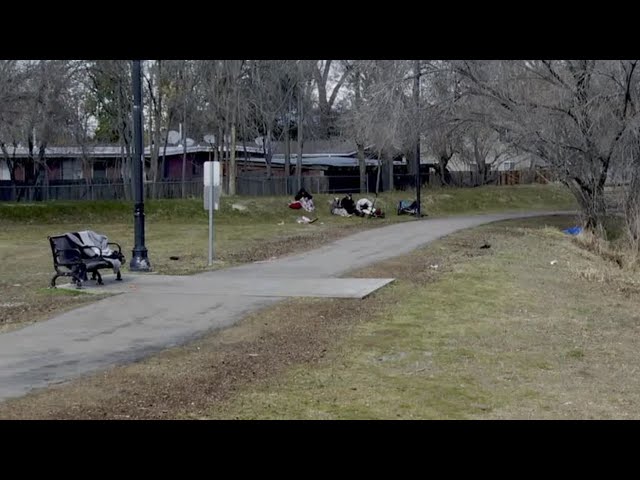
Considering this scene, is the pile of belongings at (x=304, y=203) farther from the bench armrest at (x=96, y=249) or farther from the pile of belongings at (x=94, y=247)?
the bench armrest at (x=96, y=249)

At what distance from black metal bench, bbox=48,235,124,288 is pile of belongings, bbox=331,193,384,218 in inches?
892

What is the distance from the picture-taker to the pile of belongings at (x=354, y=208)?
38.2 m

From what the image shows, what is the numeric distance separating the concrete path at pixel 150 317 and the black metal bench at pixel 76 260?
2.17 ft

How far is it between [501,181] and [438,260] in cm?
4409

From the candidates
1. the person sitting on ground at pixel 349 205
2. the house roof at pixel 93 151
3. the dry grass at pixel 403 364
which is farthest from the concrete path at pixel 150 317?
the house roof at pixel 93 151

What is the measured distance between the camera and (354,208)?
128 feet

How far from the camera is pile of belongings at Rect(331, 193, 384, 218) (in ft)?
125

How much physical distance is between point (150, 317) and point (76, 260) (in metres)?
3.68

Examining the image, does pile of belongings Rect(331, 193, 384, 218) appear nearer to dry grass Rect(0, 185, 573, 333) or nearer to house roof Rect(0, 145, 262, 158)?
dry grass Rect(0, 185, 573, 333)

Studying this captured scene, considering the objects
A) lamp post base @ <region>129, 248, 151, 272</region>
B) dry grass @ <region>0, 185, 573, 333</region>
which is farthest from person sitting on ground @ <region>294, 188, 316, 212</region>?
lamp post base @ <region>129, 248, 151, 272</region>

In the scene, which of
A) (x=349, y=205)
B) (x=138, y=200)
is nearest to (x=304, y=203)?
(x=349, y=205)

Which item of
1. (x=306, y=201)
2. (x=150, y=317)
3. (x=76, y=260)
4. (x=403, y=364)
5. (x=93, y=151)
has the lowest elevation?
(x=403, y=364)

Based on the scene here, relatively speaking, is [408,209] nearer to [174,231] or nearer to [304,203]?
[304,203]
